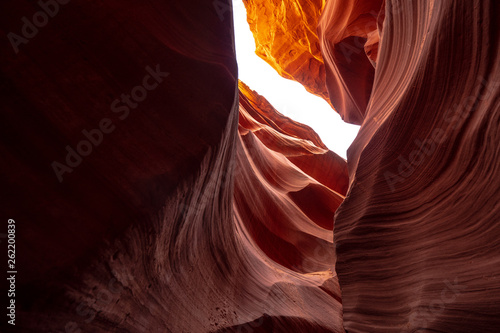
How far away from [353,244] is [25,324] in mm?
3378

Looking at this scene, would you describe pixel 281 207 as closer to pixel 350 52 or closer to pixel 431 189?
pixel 431 189

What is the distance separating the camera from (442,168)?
8.79ft

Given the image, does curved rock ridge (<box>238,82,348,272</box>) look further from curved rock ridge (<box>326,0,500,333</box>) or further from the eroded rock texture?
the eroded rock texture

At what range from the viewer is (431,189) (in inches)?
111

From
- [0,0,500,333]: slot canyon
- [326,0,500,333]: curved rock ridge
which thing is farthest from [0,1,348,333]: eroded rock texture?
[326,0,500,333]: curved rock ridge

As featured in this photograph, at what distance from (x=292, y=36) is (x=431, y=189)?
43.1 ft

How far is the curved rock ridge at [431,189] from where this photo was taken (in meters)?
2.18

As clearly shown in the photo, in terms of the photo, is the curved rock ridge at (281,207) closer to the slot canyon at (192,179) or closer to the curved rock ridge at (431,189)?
the slot canyon at (192,179)

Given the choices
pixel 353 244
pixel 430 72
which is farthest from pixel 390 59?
pixel 353 244

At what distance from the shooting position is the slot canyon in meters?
1.58

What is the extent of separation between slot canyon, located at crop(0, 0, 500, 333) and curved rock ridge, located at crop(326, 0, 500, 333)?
0.02 meters

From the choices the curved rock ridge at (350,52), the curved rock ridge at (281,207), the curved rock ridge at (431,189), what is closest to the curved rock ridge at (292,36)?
the curved rock ridge at (350,52)

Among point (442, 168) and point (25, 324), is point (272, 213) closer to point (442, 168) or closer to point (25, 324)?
point (442, 168)

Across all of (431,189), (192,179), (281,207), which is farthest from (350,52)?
(192,179)
